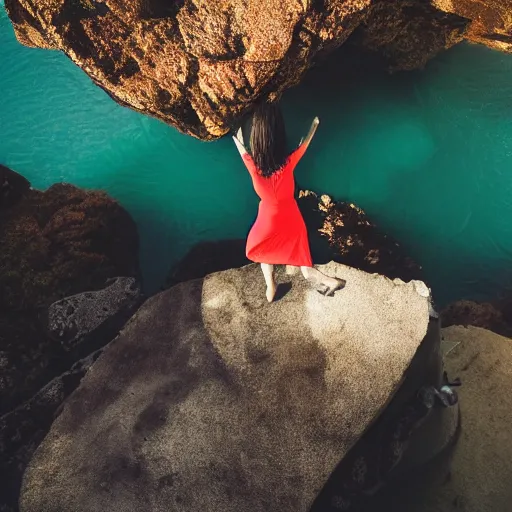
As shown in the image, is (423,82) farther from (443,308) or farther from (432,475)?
(432,475)

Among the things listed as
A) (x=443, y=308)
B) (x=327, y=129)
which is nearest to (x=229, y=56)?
(x=327, y=129)

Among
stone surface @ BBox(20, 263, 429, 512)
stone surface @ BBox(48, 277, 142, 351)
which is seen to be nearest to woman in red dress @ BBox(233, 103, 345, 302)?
stone surface @ BBox(20, 263, 429, 512)

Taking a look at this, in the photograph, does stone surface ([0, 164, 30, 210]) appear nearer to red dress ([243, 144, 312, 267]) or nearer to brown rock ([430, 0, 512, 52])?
red dress ([243, 144, 312, 267])

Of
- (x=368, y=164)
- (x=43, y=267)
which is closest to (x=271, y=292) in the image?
(x=368, y=164)

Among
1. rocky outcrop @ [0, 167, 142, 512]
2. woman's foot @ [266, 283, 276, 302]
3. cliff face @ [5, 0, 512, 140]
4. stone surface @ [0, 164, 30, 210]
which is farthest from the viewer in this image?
stone surface @ [0, 164, 30, 210]

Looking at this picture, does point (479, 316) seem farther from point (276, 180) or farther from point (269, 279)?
point (276, 180)

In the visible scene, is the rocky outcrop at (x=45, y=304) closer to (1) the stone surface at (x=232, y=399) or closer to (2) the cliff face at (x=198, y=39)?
(1) the stone surface at (x=232, y=399)

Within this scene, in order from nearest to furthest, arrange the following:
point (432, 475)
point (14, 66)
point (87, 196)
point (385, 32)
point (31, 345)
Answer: point (432, 475)
point (31, 345)
point (385, 32)
point (87, 196)
point (14, 66)

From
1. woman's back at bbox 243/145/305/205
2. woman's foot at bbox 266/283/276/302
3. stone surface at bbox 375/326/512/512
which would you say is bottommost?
stone surface at bbox 375/326/512/512
